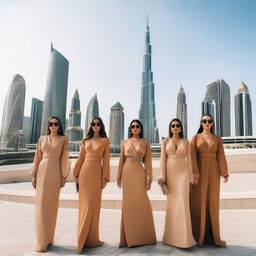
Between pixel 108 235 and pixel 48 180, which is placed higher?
pixel 48 180

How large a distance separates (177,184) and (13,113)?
343 ft

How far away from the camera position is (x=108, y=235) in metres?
5.09

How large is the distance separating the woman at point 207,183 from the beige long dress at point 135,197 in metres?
0.84

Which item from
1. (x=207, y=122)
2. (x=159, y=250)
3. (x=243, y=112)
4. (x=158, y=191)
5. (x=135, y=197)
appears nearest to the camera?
(x=159, y=250)

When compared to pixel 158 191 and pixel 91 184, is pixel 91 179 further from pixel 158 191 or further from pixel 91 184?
pixel 158 191

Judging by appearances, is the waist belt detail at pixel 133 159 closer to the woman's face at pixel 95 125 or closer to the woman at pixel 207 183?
the woman's face at pixel 95 125

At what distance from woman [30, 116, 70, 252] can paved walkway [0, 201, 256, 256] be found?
347mm

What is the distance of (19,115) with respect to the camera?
325 ft

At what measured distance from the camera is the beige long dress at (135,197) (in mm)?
4383

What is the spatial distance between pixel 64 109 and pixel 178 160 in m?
104

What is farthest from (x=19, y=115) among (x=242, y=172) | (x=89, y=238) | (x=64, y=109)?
(x=89, y=238)

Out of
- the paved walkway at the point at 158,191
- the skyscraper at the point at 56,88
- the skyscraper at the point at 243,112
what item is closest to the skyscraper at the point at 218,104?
the skyscraper at the point at 243,112

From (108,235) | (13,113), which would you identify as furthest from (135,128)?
(13,113)

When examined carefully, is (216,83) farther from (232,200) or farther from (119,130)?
(232,200)
